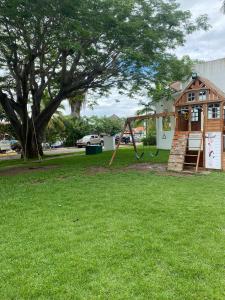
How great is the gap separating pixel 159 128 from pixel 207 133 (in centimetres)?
1128

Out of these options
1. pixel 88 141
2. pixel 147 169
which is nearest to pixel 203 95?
pixel 147 169

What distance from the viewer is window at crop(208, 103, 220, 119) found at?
12.5 metres

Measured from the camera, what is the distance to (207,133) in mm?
12680

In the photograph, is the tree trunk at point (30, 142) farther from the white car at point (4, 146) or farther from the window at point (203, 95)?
the white car at point (4, 146)

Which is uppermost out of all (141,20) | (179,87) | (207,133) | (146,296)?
(141,20)

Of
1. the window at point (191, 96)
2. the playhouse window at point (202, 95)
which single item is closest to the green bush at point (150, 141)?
the window at point (191, 96)

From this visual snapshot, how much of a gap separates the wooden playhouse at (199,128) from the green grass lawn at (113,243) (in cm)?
352

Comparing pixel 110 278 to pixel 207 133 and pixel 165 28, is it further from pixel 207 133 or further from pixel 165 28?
pixel 165 28

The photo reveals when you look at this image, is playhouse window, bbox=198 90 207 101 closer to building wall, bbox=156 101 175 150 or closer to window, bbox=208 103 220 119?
window, bbox=208 103 220 119

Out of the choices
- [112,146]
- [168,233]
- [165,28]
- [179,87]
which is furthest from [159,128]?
[168,233]

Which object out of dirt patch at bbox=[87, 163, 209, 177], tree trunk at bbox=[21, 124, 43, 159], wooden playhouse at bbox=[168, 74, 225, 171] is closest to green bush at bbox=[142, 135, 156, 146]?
tree trunk at bbox=[21, 124, 43, 159]

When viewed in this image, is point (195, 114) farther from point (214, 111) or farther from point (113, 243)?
point (113, 243)

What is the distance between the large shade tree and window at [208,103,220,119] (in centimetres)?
348

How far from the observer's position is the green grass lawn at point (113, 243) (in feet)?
12.1
